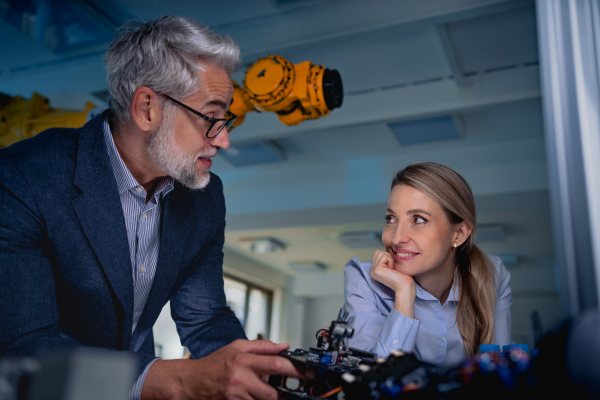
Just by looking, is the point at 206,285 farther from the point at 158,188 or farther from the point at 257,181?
the point at 257,181

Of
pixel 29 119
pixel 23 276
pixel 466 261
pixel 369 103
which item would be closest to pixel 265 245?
pixel 369 103

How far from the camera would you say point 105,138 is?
1.41 meters

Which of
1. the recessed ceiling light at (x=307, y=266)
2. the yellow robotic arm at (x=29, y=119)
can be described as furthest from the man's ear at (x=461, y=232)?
the recessed ceiling light at (x=307, y=266)

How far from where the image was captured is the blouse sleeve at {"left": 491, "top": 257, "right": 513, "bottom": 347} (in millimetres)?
1610

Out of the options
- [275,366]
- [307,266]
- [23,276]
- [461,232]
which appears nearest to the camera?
[275,366]

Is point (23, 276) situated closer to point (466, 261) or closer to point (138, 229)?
point (138, 229)

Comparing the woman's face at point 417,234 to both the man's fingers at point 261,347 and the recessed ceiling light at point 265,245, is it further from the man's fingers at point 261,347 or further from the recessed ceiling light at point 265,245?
the recessed ceiling light at point 265,245

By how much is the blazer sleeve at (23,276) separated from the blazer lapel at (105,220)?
0.11 metres

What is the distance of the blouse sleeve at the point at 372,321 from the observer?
135 centimetres

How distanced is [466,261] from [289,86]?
125 centimetres

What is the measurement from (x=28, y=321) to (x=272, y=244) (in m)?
6.12

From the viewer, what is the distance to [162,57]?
4.66 feet

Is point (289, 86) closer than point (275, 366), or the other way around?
point (275, 366)

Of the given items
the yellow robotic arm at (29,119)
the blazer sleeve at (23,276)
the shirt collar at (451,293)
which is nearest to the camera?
the blazer sleeve at (23,276)
